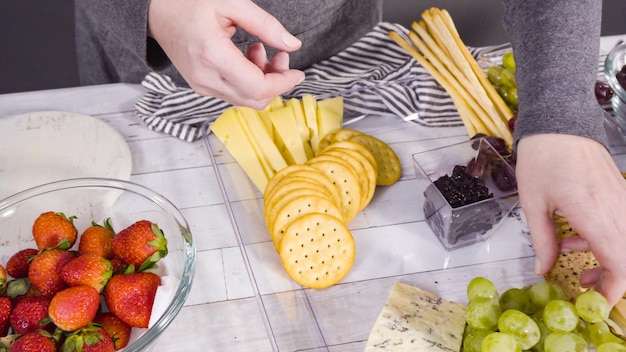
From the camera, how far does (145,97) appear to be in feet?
4.13

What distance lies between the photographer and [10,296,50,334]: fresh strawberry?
775mm

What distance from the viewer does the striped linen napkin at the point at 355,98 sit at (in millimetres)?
1195

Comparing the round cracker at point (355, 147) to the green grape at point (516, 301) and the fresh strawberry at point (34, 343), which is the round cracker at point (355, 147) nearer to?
the green grape at point (516, 301)

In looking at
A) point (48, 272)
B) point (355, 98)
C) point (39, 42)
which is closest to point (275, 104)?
point (355, 98)

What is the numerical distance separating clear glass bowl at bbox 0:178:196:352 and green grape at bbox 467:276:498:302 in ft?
1.19

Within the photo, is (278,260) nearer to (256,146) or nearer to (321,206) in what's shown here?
(321,206)

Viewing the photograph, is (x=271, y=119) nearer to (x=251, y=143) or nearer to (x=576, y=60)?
(x=251, y=143)

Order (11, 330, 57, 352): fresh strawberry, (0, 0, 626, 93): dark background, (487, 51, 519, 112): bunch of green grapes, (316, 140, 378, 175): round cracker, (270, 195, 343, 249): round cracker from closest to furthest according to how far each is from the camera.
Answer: (11, 330, 57, 352): fresh strawberry < (270, 195, 343, 249): round cracker < (316, 140, 378, 175): round cracker < (487, 51, 519, 112): bunch of green grapes < (0, 0, 626, 93): dark background

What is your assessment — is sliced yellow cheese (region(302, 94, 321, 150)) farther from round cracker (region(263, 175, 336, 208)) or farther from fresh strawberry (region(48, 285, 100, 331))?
fresh strawberry (region(48, 285, 100, 331))

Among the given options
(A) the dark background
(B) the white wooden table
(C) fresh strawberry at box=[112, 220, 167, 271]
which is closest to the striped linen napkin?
(B) the white wooden table

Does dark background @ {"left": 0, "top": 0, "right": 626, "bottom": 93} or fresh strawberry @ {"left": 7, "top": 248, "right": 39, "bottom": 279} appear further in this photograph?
dark background @ {"left": 0, "top": 0, "right": 626, "bottom": 93}

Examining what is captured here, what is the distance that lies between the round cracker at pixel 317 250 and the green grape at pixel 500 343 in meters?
0.24

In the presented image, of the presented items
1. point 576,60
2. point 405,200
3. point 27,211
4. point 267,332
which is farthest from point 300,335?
point 576,60

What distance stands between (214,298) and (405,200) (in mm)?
349
